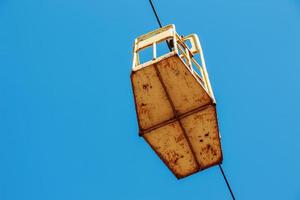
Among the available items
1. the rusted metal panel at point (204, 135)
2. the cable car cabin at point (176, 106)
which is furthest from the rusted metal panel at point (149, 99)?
the rusted metal panel at point (204, 135)

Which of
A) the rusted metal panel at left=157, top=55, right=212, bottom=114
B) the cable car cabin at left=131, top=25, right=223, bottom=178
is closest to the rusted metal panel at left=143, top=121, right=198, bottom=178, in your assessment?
the cable car cabin at left=131, top=25, right=223, bottom=178

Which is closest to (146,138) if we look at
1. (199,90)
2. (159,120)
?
(159,120)

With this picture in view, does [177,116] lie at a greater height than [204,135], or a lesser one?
greater

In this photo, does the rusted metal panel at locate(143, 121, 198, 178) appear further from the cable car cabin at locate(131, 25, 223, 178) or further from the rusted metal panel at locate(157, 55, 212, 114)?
the rusted metal panel at locate(157, 55, 212, 114)

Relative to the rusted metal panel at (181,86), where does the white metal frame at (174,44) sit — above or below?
above

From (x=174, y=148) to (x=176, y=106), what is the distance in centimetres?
106

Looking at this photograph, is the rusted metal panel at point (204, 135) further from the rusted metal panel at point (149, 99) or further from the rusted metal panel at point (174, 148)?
the rusted metal panel at point (149, 99)

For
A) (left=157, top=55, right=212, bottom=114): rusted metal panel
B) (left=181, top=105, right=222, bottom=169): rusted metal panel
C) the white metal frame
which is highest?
the white metal frame

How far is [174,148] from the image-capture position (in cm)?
770

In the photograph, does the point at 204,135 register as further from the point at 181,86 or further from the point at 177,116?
the point at 181,86

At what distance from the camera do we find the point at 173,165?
26.0 ft

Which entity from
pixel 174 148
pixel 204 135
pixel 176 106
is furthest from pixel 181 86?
pixel 174 148

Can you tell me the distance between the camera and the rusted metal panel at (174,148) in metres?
7.44

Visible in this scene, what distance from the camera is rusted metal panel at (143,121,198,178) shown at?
24.4ft
